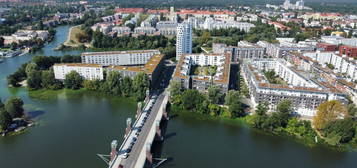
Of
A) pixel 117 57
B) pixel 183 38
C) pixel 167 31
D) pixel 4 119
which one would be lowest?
pixel 4 119

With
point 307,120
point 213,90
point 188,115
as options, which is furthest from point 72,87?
point 307,120

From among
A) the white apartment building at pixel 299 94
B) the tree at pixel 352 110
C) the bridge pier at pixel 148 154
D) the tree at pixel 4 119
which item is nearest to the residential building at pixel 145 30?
the white apartment building at pixel 299 94

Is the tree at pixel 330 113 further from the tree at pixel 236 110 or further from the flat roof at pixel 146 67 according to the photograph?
the flat roof at pixel 146 67

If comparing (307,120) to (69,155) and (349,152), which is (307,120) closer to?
(349,152)

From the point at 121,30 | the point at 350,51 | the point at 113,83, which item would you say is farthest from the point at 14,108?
the point at 350,51

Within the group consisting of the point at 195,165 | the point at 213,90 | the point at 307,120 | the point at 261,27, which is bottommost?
the point at 195,165

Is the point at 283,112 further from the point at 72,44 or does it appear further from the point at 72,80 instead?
the point at 72,44

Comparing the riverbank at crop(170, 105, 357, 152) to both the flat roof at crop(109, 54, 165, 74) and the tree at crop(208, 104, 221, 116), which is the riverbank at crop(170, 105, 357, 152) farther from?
the flat roof at crop(109, 54, 165, 74)
